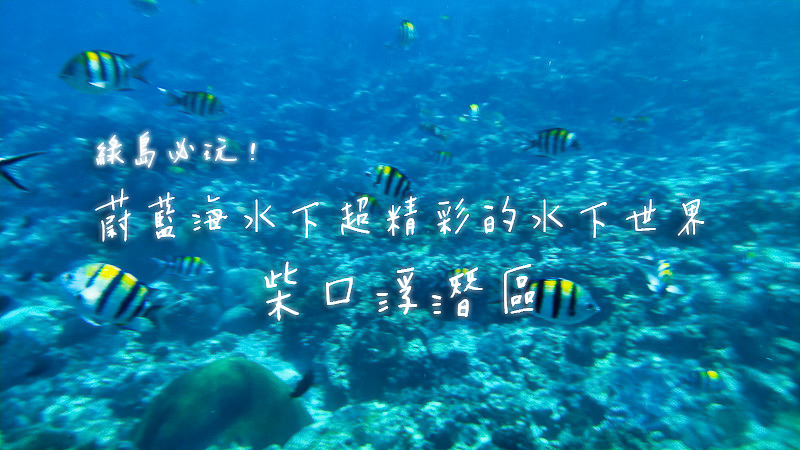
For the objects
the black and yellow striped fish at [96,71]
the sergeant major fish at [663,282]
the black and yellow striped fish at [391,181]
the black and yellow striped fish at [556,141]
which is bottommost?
the sergeant major fish at [663,282]

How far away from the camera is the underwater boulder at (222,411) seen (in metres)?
4.92

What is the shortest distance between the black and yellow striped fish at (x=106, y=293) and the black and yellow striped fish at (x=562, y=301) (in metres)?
3.06

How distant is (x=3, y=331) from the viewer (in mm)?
6129

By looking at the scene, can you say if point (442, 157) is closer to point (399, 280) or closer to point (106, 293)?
point (399, 280)

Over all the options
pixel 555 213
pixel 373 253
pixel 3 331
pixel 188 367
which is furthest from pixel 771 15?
pixel 3 331

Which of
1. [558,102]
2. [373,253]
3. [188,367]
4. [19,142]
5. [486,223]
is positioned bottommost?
[188,367]

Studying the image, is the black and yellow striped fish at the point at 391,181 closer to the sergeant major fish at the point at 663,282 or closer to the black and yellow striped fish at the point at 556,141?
the black and yellow striped fish at the point at 556,141

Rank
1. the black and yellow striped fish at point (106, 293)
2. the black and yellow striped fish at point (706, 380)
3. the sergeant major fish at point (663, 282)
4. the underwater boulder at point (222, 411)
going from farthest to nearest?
the sergeant major fish at point (663, 282)
the black and yellow striped fish at point (706, 380)
the underwater boulder at point (222, 411)
the black and yellow striped fish at point (106, 293)

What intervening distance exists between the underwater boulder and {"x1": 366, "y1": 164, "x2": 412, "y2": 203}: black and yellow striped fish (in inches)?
129

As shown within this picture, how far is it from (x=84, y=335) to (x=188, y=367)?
1.93 metres

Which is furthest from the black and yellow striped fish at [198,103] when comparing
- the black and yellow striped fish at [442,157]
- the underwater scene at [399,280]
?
the black and yellow striped fish at [442,157]

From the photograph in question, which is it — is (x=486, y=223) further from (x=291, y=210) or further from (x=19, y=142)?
(x=19, y=142)

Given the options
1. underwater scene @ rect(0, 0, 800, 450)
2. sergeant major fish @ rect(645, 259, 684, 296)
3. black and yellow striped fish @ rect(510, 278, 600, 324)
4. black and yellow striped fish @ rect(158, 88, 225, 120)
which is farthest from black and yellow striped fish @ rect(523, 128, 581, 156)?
black and yellow striped fish @ rect(158, 88, 225, 120)

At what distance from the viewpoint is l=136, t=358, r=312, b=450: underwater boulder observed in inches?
194
